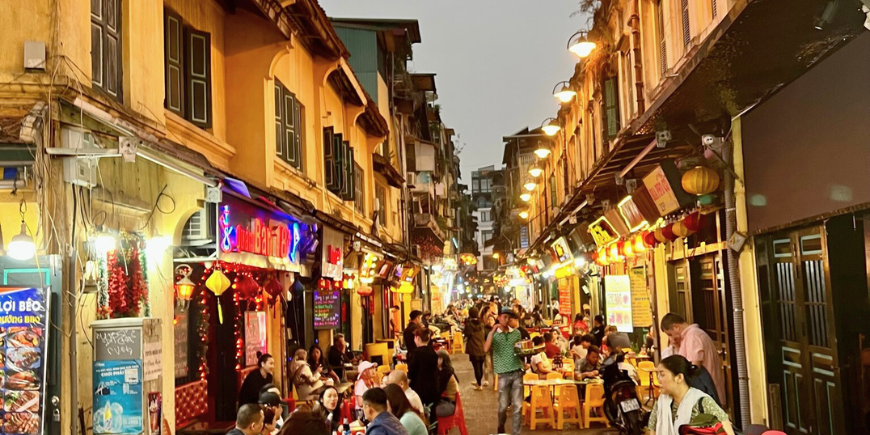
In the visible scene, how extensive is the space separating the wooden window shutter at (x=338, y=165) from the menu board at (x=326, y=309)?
2.48 meters

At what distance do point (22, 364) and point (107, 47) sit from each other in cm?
335

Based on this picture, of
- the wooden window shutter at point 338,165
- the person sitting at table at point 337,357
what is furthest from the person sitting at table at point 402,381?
the wooden window shutter at point 338,165

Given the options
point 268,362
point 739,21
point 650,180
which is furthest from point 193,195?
point 650,180

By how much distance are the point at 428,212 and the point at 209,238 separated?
3652 centimetres

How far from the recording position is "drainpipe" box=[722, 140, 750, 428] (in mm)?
11711

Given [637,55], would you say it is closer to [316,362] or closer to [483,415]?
[483,415]

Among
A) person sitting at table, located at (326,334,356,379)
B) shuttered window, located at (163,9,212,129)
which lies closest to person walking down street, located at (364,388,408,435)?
shuttered window, located at (163,9,212,129)

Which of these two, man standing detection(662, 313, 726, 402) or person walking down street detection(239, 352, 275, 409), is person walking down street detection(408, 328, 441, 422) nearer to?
person walking down street detection(239, 352, 275, 409)

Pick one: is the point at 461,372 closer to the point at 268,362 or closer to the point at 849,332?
the point at 268,362

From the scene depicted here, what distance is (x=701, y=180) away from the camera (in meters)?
11.8

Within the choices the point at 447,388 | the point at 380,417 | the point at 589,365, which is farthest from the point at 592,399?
the point at 380,417

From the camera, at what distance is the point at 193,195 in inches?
380

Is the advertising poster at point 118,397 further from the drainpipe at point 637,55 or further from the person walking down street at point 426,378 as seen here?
the drainpipe at point 637,55

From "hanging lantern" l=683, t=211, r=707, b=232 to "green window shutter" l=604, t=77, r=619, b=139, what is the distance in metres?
6.63
